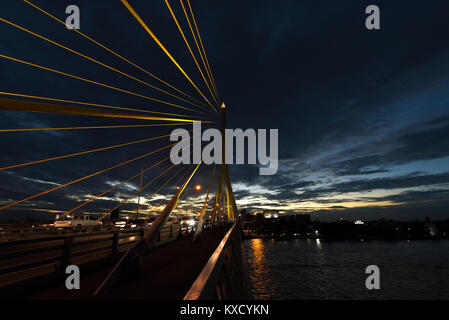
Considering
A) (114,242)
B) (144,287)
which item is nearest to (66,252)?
(144,287)

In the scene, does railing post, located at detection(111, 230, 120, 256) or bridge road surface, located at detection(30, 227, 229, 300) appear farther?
railing post, located at detection(111, 230, 120, 256)

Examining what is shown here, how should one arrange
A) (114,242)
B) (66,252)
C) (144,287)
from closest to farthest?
1. (144,287)
2. (66,252)
3. (114,242)

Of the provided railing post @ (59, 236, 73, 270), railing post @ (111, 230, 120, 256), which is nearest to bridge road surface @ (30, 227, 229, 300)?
railing post @ (59, 236, 73, 270)

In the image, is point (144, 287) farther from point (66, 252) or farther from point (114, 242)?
point (114, 242)

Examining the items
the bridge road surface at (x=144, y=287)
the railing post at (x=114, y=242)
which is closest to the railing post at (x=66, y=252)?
the bridge road surface at (x=144, y=287)

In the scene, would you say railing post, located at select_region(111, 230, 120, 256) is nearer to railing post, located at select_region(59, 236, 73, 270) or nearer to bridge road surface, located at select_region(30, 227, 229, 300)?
bridge road surface, located at select_region(30, 227, 229, 300)

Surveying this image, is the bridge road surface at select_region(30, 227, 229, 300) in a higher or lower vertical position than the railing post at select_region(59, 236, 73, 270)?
lower

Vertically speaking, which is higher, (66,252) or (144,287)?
(66,252)

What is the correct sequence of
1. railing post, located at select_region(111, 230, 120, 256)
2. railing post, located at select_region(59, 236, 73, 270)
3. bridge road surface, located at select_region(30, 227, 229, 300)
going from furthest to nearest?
1. railing post, located at select_region(111, 230, 120, 256)
2. railing post, located at select_region(59, 236, 73, 270)
3. bridge road surface, located at select_region(30, 227, 229, 300)

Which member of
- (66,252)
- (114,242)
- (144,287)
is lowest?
(144,287)

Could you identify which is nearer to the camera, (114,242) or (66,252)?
(66,252)
